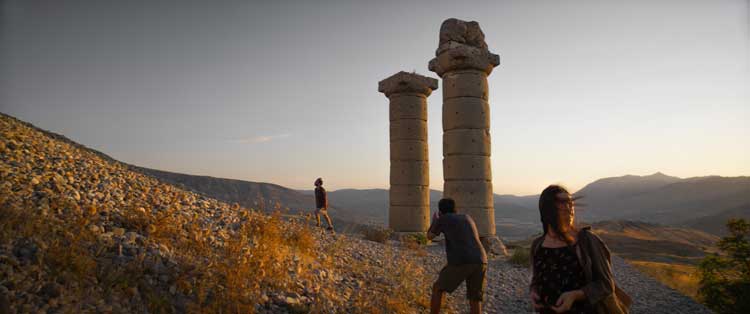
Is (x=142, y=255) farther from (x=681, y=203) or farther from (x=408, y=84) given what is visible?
(x=681, y=203)

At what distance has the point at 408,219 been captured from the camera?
15.7 meters

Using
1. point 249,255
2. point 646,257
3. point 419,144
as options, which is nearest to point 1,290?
point 249,255

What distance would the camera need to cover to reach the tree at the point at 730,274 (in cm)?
760

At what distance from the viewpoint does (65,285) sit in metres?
3.71

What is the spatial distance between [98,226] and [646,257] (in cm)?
2328

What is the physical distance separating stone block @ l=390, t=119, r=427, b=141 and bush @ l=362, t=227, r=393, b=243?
151 inches

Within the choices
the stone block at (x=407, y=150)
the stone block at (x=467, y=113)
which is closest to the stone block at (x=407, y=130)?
the stone block at (x=407, y=150)

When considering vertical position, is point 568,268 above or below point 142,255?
above

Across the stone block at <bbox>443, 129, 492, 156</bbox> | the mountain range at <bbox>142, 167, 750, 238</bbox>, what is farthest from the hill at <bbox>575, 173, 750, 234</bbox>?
the stone block at <bbox>443, 129, 492, 156</bbox>

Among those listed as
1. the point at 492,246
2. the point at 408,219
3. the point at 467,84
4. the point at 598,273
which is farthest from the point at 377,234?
the point at 598,273

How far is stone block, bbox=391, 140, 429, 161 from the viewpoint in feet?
53.0

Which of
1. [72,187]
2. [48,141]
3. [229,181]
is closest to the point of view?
[72,187]

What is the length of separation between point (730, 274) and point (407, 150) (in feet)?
33.7

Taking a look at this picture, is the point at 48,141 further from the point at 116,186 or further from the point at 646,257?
the point at 646,257
